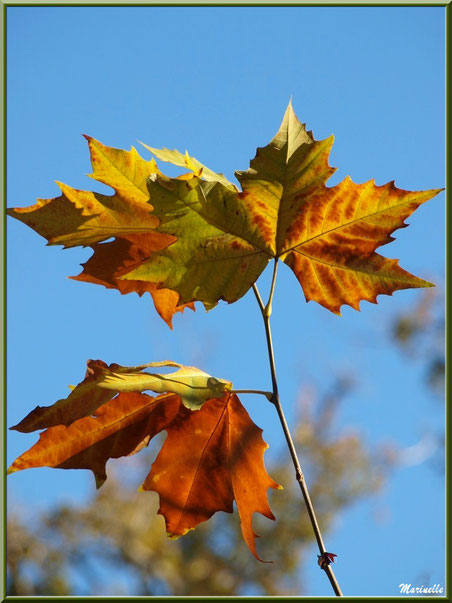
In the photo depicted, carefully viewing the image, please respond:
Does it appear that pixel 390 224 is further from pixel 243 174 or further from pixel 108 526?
pixel 108 526

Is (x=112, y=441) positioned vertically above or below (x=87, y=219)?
below

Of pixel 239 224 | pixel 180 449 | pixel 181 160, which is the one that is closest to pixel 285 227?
pixel 239 224

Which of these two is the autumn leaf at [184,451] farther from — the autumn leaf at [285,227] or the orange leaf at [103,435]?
the autumn leaf at [285,227]

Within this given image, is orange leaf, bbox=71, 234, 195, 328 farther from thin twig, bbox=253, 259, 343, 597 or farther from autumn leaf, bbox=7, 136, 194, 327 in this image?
thin twig, bbox=253, 259, 343, 597

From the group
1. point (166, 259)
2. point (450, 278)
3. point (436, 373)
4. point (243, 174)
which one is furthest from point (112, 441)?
point (436, 373)

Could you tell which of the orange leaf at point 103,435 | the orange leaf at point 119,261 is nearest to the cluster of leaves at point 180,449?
the orange leaf at point 103,435
